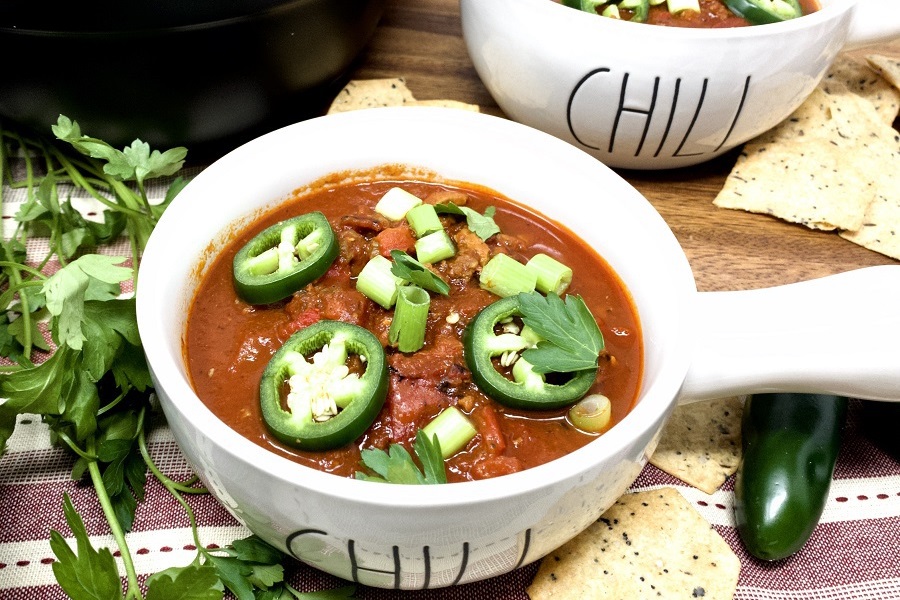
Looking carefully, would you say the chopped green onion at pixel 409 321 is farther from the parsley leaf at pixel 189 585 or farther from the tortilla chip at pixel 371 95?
Result: the tortilla chip at pixel 371 95

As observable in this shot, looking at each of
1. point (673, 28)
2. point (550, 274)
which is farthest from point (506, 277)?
point (673, 28)

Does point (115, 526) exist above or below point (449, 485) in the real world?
below

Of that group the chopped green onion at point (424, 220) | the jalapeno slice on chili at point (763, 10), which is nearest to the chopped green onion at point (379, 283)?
the chopped green onion at point (424, 220)

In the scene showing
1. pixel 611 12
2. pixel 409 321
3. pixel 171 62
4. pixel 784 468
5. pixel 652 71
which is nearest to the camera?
pixel 409 321

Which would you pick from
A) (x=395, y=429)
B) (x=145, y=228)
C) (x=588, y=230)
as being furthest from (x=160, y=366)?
(x=588, y=230)

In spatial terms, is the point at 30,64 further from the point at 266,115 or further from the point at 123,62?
the point at 266,115

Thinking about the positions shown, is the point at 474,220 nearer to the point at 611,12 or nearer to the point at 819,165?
the point at 611,12
